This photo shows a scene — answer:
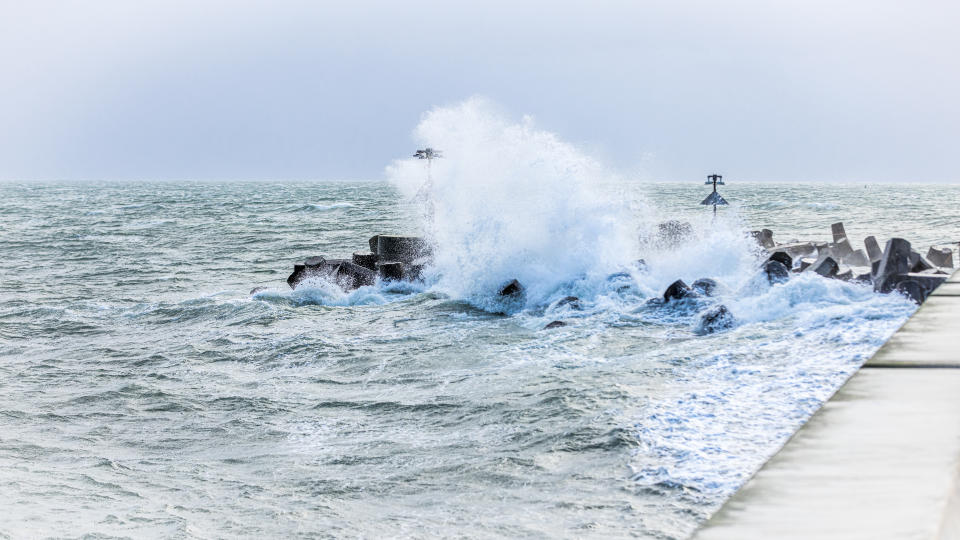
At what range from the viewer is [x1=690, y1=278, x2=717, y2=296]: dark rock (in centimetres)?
1254

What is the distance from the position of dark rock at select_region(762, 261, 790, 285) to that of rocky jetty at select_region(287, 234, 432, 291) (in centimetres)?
677

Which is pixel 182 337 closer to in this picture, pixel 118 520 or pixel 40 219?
pixel 118 520

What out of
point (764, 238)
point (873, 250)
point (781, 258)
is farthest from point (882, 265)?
point (764, 238)

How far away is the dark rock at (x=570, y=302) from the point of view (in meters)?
13.0

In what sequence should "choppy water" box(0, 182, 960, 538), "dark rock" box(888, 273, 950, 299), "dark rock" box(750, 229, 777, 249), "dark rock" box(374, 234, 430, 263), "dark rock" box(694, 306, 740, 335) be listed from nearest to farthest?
"choppy water" box(0, 182, 960, 538), "dark rock" box(888, 273, 950, 299), "dark rock" box(694, 306, 740, 335), "dark rock" box(750, 229, 777, 249), "dark rock" box(374, 234, 430, 263)

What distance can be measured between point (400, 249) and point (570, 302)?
6.00m

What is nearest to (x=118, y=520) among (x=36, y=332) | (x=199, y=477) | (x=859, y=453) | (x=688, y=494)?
(x=199, y=477)

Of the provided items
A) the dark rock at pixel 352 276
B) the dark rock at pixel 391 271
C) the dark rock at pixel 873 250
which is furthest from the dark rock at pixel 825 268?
the dark rock at pixel 352 276

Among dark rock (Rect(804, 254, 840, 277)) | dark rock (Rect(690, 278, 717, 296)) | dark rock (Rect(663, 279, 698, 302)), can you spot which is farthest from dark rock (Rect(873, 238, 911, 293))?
dark rock (Rect(663, 279, 698, 302))

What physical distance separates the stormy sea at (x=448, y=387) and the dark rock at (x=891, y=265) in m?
0.29

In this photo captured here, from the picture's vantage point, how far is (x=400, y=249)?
18.5 m

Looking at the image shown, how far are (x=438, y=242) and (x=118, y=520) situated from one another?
13251 mm

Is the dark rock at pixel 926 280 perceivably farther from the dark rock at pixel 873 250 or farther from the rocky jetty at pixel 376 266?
the rocky jetty at pixel 376 266

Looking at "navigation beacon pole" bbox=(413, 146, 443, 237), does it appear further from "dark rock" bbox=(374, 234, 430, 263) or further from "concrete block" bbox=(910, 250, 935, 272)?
"concrete block" bbox=(910, 250, 935, 272)
